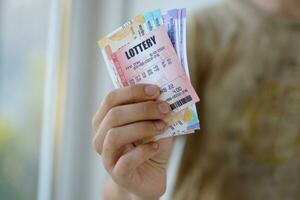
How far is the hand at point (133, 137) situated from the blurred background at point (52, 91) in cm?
71

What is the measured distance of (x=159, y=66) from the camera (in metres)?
0.72

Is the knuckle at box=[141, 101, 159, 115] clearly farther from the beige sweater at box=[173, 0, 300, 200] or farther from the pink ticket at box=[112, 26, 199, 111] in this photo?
the beige sweater at box=[173, 0, 300, 200]

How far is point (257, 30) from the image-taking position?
0.85 metres

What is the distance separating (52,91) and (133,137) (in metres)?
0.86

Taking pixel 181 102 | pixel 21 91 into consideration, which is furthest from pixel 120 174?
pixel 21 91

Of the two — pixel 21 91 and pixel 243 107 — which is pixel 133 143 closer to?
pixel 243 107

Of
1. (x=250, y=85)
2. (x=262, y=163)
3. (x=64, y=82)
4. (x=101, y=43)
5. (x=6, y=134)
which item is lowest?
(x=262, y=163)

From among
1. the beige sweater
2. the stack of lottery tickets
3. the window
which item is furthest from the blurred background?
the stack of lottery tickets

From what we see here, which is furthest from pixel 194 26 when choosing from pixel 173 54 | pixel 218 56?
pixel 173 54

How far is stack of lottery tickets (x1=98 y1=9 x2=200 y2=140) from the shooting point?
71 centimetres

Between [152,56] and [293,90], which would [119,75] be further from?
[293,90]

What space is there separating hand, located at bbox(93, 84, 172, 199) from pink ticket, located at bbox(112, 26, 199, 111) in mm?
17

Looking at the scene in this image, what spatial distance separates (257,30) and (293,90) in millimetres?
130

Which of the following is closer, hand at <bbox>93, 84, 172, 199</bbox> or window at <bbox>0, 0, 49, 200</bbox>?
hand at <bbox>93, 84, 172, 199</bbox>
